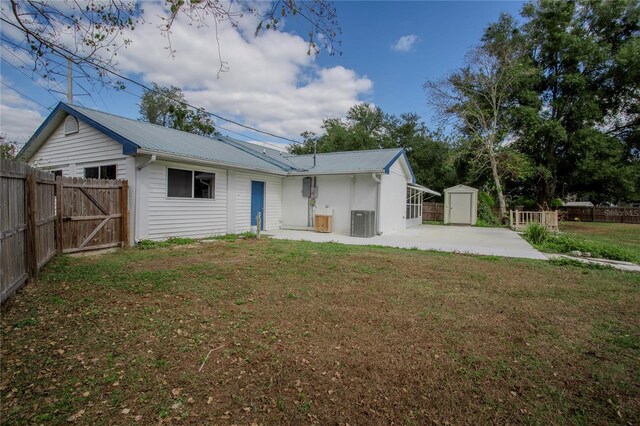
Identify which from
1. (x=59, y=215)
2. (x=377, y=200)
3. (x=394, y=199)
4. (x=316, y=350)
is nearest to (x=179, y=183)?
(x=59, y=215)

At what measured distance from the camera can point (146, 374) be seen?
2604mm

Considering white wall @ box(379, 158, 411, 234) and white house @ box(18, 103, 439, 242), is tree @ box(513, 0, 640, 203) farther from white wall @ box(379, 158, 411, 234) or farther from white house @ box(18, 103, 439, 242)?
white house @ box(18, 103, 439, 242)

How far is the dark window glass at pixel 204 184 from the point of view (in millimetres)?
10562

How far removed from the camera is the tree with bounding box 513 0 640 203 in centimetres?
1984

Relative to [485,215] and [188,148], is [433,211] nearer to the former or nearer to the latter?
[485,215]

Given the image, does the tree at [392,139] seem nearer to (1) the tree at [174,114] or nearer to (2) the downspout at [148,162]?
(1) the tree at [174,114]

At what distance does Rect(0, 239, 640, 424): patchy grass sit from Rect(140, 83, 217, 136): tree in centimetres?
2503

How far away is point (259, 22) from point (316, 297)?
11.4 ft

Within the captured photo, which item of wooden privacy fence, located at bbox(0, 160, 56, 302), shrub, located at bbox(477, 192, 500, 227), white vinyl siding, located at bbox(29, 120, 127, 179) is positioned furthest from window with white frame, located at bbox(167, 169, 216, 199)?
shrub, located at bbox(477, 192, 500, 227)

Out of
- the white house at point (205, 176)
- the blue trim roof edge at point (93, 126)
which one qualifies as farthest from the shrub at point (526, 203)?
the blue trim roof edge at point (93, 126)

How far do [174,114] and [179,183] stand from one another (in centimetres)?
2313

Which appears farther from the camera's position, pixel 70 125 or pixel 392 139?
pixel 392 139

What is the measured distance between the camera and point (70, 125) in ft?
33.5

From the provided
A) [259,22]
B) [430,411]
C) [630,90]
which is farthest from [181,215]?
[630,90]
